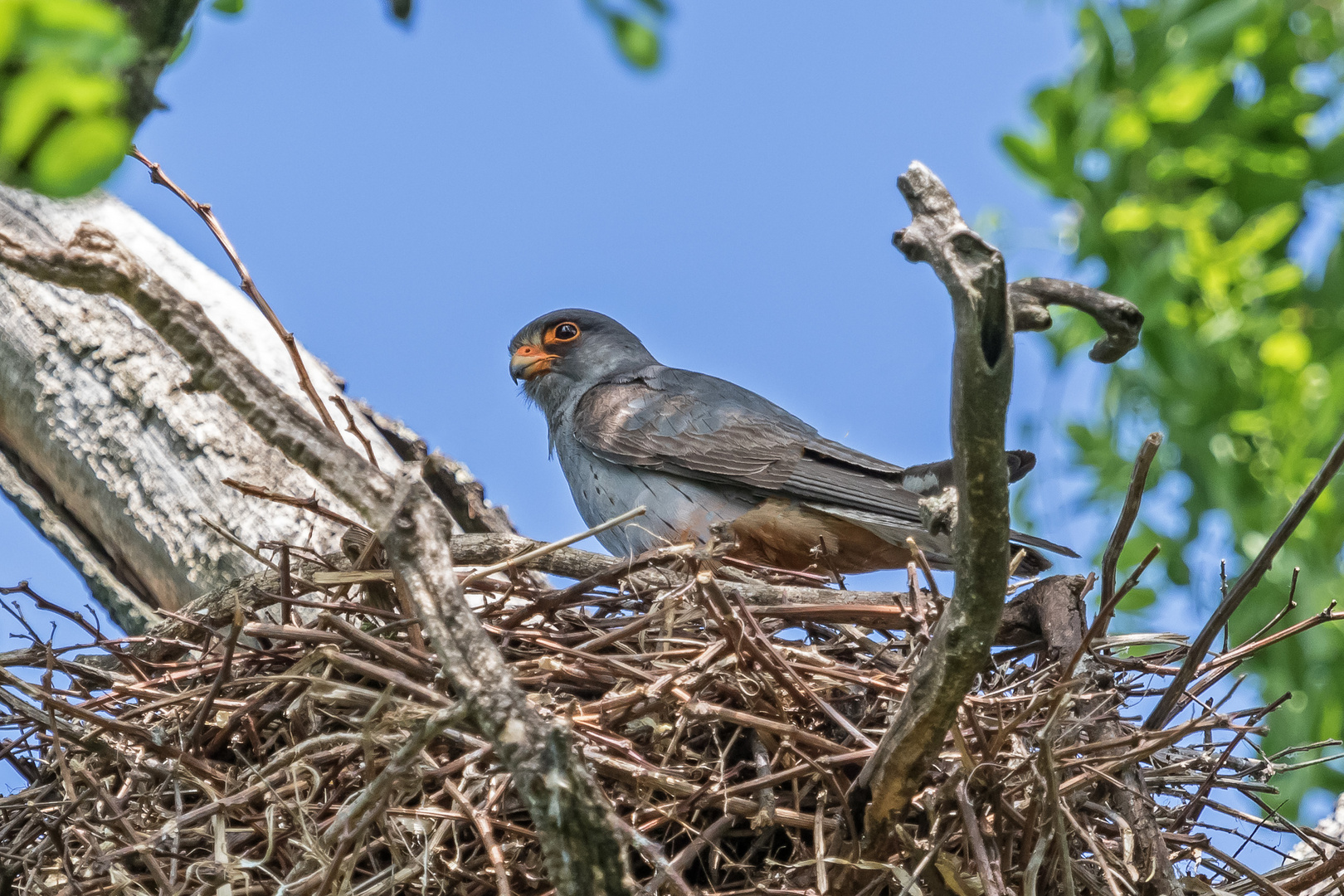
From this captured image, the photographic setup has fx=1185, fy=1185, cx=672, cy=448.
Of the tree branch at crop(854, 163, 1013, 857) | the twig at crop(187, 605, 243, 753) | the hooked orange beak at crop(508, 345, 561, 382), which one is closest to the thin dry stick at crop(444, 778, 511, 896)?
the twig at crop(187, 605, 243, 753)

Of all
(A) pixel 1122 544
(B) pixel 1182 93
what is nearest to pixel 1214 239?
(B) pixel 1182 93

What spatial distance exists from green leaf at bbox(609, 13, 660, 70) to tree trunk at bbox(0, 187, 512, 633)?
3441 mm

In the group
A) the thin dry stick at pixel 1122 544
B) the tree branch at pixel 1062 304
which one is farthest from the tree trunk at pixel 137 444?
the tree branch at pixel 1062 304

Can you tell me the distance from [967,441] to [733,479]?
3.37 m

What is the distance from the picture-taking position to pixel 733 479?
5.50m

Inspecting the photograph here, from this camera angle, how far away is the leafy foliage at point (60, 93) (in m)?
1.75

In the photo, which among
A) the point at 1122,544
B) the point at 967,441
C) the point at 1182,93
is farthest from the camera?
the point at 1182,93

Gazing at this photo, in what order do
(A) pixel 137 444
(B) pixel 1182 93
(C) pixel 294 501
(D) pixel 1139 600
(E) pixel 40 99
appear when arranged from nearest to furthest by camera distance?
1. (E) pixel 40 99
2. (C) pixel 294 501
3. (A) pixel 137 444
4. (D) pixel 1139 600
5. (B) pixel 1182 93

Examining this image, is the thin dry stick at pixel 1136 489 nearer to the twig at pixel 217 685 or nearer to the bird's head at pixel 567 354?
the twig at pixel 217 685

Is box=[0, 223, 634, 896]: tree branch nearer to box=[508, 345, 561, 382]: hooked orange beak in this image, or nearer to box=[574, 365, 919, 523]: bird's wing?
box=[574, 365, 919, 523]: bird's wing

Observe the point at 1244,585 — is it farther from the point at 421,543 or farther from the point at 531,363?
the point at 531,363

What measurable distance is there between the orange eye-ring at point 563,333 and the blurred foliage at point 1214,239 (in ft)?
11.4

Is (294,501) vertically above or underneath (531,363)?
underneath

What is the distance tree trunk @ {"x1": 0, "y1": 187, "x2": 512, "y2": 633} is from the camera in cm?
525
